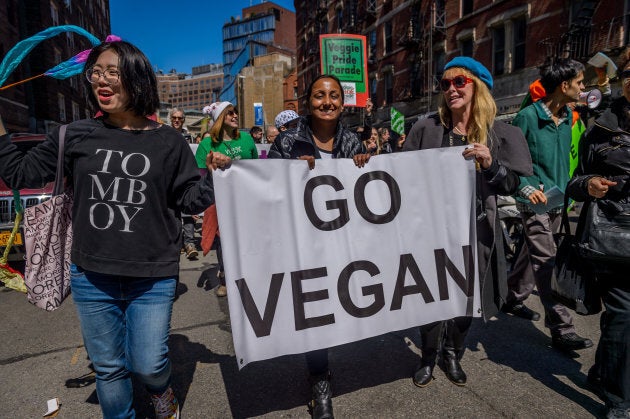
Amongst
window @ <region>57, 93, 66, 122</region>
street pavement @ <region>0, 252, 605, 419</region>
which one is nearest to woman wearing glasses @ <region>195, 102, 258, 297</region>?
street pavement @ <region>0, 252, 605, 419</region>

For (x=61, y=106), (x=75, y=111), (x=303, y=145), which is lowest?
(x=303, y=145)

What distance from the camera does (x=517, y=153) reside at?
8.57ft

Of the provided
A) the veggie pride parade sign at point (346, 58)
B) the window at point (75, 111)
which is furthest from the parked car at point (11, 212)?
the window at point (75, 111)

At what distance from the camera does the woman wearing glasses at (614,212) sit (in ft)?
7.22

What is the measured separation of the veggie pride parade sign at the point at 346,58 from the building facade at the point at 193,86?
156m

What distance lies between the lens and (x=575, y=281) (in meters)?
2.45

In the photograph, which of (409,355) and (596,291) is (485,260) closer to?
(596,291)

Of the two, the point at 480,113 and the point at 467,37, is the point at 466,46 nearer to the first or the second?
the point at 467,37

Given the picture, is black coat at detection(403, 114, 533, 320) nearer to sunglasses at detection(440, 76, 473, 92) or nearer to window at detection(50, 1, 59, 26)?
sunglasses at detection(440, 76, 473, 92)

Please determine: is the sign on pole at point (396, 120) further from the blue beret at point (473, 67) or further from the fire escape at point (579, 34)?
the blue beret at point (473, 67)

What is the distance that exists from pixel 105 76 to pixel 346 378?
233 cm

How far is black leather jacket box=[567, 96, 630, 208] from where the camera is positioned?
2.22 metres

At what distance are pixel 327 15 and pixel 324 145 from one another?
35626 millimetres

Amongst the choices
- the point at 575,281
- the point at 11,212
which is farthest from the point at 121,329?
the point at 11,212
